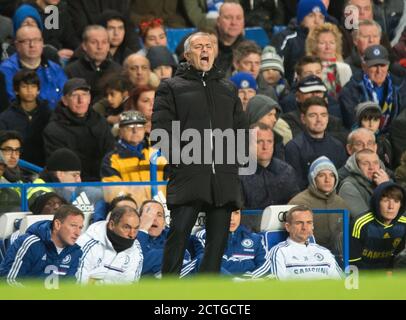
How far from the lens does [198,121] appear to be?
11.8 meters

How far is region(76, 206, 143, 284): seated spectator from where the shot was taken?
43.2ft

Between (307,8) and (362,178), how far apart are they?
389 cm

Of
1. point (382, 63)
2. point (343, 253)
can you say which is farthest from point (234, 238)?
point (382, 63)

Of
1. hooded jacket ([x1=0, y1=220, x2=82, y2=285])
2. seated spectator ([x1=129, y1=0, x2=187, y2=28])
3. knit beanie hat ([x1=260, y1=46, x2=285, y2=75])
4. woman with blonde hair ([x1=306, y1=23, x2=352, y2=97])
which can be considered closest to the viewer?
hooded jacket ([x1=0, y1=220, x2=82, y2=285])

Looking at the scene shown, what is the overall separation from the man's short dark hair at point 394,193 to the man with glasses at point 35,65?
407cm

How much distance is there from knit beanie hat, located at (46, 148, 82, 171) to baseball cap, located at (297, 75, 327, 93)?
10.8ft

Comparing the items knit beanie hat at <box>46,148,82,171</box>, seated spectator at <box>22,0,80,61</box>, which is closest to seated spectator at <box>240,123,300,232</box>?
knit beanie hat at <box>46,148,82,171</box>

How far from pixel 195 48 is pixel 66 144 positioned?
14.5ft

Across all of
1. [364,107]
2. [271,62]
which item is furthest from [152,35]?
[364,107]

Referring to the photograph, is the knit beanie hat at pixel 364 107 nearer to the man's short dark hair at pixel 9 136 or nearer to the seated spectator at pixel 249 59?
the seated spectator at pixel 249 59

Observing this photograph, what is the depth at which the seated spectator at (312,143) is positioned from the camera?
16.1 metres

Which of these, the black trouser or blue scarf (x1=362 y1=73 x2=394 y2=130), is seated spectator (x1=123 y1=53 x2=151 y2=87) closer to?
blue scarf (x1=362 y1=73 x2=394 y2=130)

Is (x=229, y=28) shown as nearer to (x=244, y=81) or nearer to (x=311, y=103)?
(x=244, y=81)

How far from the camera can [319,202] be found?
14945 millimetres
